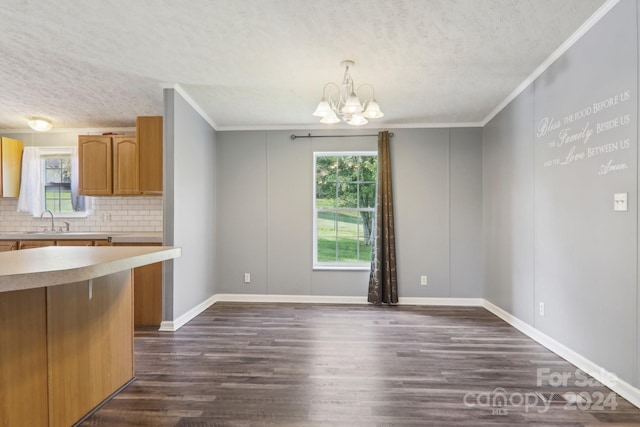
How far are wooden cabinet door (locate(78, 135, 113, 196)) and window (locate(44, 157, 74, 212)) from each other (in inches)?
29.1

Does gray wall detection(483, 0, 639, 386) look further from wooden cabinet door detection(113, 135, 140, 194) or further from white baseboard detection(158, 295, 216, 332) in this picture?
wooden cabinet door detection(113, 135, 140, 194)

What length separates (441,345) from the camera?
3027 millimetres

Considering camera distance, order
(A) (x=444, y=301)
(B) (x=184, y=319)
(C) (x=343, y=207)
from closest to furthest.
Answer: (B) (x=184, y=319) < (A) (x=444, y=301) < (C) (x=343, y=207)

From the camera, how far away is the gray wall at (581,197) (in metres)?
2.09

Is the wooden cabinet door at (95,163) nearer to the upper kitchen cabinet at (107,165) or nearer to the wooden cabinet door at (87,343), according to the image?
the upper kitchen cabinet at (107,165)

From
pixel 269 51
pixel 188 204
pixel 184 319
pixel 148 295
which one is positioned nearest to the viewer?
pixel 269 51

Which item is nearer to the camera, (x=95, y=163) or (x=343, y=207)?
(x=95, y=163)

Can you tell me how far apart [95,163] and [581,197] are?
518 cm

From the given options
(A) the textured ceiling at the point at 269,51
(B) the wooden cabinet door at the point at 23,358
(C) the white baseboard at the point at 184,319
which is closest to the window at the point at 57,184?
(A) the textured ceiling at the point at 269,51

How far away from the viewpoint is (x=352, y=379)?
2.38 meters

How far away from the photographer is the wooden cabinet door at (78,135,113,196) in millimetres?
4141

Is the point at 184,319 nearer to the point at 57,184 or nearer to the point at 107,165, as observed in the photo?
the point at 107,165

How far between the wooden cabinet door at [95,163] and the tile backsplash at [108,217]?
0.44m

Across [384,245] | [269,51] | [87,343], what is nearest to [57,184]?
[87,343]
